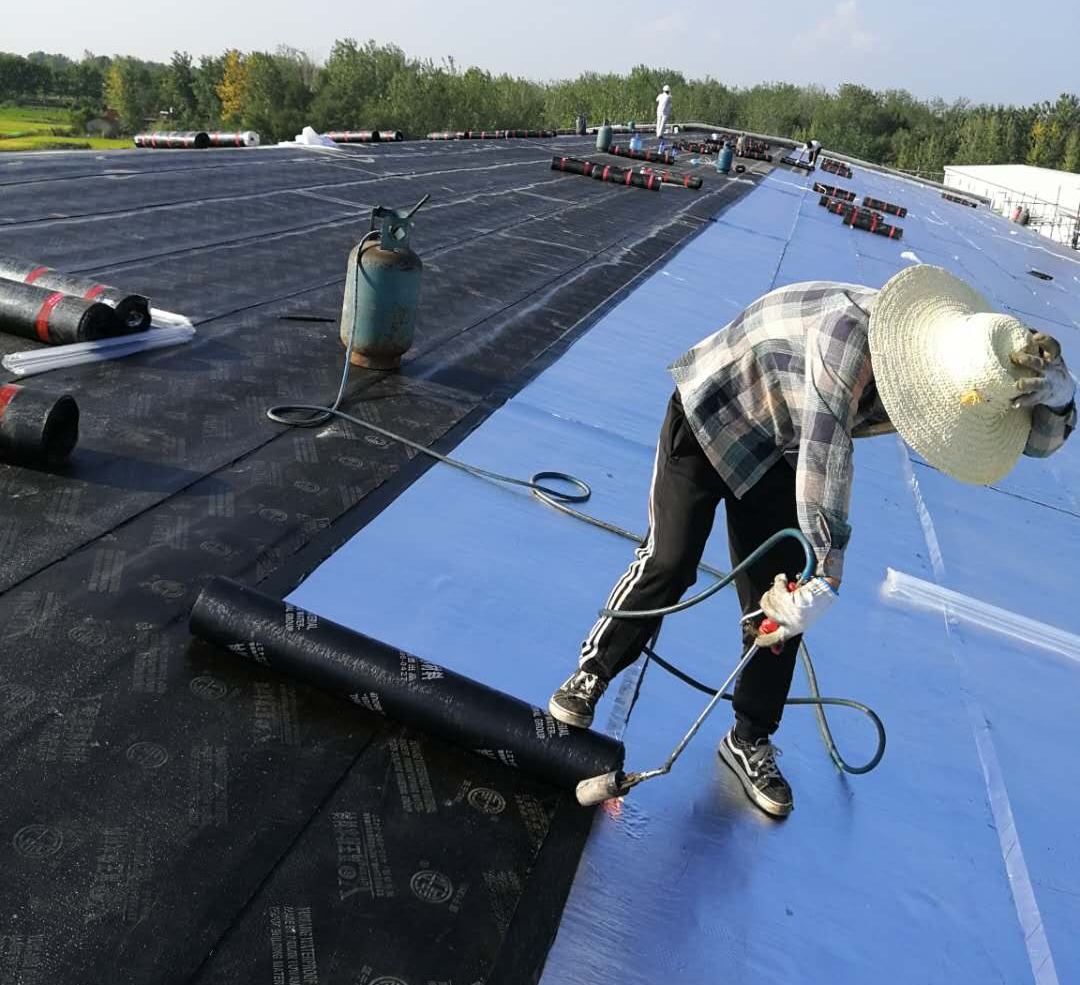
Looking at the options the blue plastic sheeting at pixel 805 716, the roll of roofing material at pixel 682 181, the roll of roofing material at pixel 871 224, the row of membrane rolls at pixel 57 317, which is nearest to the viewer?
the blue plastic sheeting at pixel 805 716

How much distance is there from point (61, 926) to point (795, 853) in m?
1.86

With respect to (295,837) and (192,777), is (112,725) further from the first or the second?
(295,837)

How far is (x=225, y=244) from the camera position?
7.27 metres

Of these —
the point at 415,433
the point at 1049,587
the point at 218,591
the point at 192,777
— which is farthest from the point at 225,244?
the point at 1049,587

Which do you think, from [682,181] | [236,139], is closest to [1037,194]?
[682,181]

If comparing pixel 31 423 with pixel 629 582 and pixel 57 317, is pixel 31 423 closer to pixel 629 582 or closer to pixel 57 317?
pixel 57 317

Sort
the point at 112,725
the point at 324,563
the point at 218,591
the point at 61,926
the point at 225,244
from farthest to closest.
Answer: the point at 225,244 < the point at 324,563 < the point at 218,591 < the point at 112,725 < the point at 61,926

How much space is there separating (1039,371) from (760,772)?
53.8 inches

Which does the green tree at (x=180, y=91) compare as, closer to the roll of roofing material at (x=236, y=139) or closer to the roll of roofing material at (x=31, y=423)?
the roll of roofing material at (x=236, y=139)

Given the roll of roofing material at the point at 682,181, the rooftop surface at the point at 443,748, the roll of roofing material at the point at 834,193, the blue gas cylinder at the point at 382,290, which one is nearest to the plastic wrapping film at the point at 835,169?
the roll of roofing material at the point at 834,193

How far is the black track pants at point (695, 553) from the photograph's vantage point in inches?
94.8

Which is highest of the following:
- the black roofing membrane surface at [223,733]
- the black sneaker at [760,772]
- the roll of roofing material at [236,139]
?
the roll of roofing material at [236,139]

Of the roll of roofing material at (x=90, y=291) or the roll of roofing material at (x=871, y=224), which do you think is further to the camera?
the roll of roofing material at (x=871, y=224)

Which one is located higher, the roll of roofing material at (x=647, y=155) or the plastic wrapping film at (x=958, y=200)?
the roll of roofing material at (x=647, y=155)
